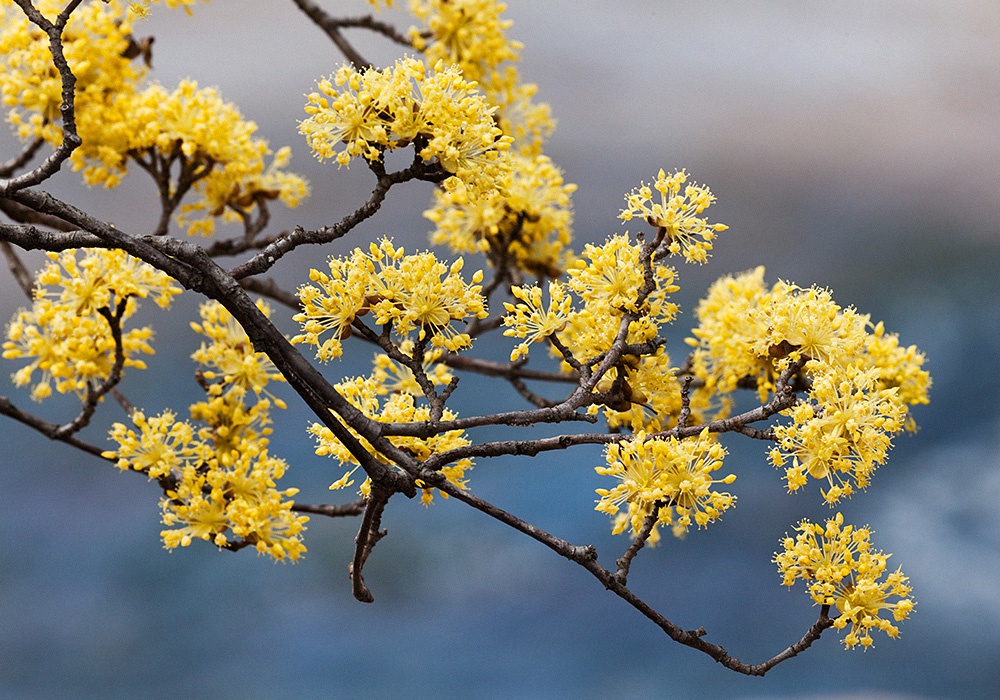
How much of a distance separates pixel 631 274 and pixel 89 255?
98 centimetres

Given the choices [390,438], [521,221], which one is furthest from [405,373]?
[521,221]

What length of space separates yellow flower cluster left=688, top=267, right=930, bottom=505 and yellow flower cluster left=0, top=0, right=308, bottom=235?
3.43 ft

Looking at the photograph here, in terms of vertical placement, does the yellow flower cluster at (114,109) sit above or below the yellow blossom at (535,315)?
above

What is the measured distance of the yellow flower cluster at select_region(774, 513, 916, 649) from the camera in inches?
57.0

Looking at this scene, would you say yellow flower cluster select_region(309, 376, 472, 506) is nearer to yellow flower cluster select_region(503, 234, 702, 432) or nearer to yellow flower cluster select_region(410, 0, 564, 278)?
yellow flower cluster select_region(503, 234, 702, 432)

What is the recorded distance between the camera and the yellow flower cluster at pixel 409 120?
1426mm

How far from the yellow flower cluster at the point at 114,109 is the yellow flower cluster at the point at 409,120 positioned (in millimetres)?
741

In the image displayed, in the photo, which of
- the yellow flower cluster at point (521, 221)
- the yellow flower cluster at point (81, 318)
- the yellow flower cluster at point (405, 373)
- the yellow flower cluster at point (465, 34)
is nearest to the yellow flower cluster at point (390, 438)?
the yellow flower cluster at point (405, 373)

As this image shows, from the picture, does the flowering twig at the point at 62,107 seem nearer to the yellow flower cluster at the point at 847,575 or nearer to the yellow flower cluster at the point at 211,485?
the yellow flower cluster at the point at 211,485

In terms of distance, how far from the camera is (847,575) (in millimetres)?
1468

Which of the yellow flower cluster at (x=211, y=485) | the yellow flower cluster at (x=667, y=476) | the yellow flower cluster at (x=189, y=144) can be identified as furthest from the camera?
the yellow flower cluster at (x=189, y=144)

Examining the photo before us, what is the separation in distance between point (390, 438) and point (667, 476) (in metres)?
0.45

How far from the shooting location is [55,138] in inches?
84.2

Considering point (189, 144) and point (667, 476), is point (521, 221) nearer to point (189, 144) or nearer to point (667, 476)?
point (189, 144)
